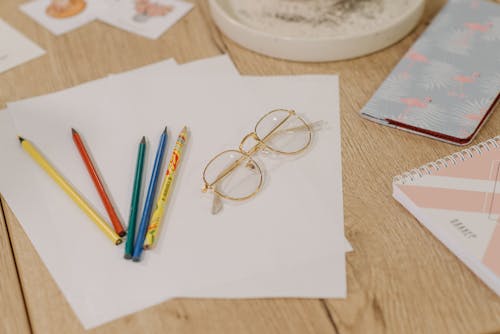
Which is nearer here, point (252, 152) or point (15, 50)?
point (252, 152)

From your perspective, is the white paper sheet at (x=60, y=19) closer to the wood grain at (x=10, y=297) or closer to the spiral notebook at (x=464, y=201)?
the wood grain at (x=10, y=297)

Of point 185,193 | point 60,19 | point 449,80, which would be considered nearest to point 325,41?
point 449,80

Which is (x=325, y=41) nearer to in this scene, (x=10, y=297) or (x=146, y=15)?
(x=146, y=15)

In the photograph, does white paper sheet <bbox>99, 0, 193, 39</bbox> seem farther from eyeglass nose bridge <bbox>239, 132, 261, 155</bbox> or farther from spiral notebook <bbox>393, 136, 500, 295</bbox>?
spiral notebook <bbox>393, 136, 500, 295</bbox>

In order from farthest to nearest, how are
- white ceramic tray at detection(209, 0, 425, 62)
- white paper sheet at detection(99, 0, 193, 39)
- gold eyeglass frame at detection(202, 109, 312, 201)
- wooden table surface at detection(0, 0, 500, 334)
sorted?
white paper sheet at detection(99, 0, 193, 39), white ceramic tray at detection(209, 0, 425, 62), gold eyeglass frame at detection(202, 109, 312, 201), wooden table surface at detection(0, 0, 500, 334)

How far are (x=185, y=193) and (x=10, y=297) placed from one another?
0.72ft

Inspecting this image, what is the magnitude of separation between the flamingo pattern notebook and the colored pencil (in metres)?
0.27

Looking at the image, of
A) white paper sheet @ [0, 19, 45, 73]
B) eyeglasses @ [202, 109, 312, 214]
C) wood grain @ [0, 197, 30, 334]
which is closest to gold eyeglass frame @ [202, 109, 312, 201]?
eyeglasses @ [202, 109, 312, 214]

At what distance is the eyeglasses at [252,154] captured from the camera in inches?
26.1

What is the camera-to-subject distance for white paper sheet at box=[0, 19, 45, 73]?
88 cm

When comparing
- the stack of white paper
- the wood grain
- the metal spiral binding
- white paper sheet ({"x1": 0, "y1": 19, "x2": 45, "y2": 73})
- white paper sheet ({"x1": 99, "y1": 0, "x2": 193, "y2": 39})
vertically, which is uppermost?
white paper sheet ({"x1": 99, "y1": 0, "x2": 193, "y2": 39})

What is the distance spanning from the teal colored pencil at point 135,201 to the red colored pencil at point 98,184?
1cm

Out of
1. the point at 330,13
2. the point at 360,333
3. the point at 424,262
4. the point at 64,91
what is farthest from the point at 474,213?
the point at 64,91

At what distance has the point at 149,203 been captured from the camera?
2.07ft
